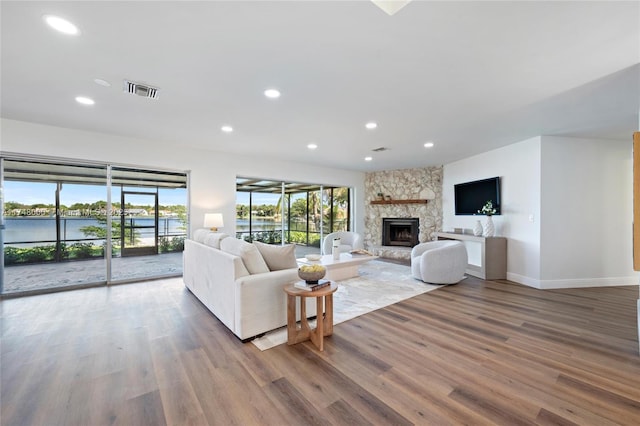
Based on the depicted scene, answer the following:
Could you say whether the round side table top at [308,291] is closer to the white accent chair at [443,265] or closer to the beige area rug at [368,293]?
the beige area rug at [368,293]

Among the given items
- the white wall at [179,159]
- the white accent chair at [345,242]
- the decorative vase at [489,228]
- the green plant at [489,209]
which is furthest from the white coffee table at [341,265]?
the green plant at [489,209]

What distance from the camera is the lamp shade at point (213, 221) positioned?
5.08 meters

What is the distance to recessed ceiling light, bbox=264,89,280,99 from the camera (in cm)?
284

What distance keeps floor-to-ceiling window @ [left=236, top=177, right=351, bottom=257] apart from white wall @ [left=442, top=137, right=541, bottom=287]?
→ 3952 mm

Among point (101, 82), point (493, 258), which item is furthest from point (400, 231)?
point (101, 82)

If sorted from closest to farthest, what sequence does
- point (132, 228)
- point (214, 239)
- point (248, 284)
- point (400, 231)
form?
point (248, 284) → point (214, 239) → point (132, 228) → point (400, 231)

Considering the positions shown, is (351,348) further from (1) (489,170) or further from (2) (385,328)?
(1) (489,170)

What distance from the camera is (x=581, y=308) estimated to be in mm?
3561

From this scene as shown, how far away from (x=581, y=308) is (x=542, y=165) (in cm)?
238

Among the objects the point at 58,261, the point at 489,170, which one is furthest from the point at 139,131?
the point at 489,170

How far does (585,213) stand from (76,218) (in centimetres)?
930

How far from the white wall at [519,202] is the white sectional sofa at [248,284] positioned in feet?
13.9

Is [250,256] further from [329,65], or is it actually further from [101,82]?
[101,82]

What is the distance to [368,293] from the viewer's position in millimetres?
4152
